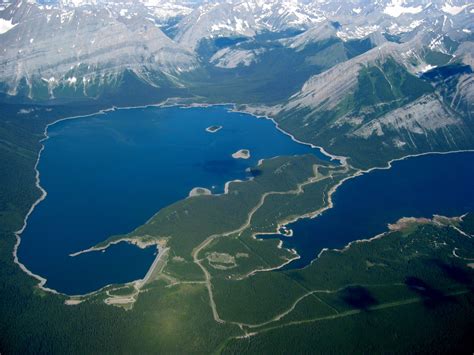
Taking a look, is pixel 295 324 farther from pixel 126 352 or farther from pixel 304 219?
pixel 304 219

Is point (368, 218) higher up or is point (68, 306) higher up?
point (68, 306)

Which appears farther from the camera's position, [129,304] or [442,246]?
[442,246]

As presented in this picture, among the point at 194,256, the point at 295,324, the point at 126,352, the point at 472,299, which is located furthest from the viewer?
the point at 194,256

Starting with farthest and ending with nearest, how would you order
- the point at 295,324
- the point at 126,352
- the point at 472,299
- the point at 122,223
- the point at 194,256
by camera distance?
the point at 122,223 < the point at 194,256 < the point at 472,299 < the point at 295,324 < the point at 126,352

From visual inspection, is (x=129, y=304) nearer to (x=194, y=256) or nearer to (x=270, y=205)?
(x=194, y=256)

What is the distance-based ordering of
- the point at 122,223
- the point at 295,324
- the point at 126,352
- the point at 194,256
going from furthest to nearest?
the point at 122,223
the point at 194,256
the point at 295,324
the point at 126,352

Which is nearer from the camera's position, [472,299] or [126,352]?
[126,352]

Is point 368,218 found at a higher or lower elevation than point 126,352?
lower

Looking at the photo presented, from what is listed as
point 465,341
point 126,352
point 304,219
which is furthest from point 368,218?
point 126,352

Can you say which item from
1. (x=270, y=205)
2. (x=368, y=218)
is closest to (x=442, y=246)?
(x=368, y=218)
